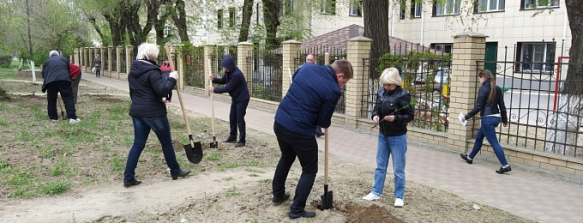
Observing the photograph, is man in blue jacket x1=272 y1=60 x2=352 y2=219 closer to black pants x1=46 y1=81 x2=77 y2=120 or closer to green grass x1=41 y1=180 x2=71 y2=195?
green grass x1=41 y1=180 x2=71 y2=195

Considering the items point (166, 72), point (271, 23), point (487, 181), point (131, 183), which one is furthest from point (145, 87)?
point (271, 23)

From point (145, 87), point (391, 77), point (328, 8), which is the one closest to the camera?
point (391, 77)

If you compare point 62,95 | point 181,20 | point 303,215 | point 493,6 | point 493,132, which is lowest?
point 303,215

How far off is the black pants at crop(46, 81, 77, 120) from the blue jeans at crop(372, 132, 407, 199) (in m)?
7.50

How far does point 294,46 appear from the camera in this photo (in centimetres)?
1298

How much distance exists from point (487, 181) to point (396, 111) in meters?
2.68

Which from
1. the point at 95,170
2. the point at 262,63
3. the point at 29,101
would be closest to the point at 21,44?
the point at 29,101

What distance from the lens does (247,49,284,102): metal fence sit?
14.3m

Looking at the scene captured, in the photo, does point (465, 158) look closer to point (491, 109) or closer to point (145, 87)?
point (491, 109)

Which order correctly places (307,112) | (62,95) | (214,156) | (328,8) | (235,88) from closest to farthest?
(307,112)
(214,156)
(235,88)
(62,95)
(328,8)

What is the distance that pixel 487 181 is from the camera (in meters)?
6.70

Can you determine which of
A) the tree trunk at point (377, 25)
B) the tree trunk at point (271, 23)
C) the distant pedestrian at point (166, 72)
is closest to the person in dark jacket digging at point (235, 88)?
the distant pedestrian at point (166, 72)

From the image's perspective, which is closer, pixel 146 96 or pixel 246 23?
pixel 146 96

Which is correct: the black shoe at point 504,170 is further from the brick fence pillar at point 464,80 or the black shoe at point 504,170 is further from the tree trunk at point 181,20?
the tree trunk at point 181,20
